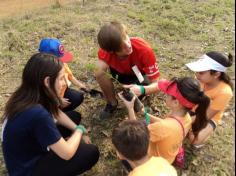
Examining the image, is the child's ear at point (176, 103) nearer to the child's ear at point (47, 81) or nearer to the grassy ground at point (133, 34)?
the grassy ground at point (133, 34)

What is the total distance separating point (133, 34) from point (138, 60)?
73.0 inches

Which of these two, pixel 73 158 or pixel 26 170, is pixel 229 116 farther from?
pixel 26 170

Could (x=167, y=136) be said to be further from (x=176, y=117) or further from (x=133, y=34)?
(x=133, y=34)

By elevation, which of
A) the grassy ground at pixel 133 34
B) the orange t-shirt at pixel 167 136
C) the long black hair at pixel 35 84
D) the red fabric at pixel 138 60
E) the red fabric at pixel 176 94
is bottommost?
the grassy ground at pixel 133 34

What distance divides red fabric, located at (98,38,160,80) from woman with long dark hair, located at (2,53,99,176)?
0.98 meters

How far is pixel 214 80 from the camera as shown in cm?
345

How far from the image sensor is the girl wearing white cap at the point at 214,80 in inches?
Result: 132

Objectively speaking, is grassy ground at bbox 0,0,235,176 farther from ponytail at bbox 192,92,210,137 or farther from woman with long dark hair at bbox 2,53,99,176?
woman with long dark hair at bbox 2,53,99,176

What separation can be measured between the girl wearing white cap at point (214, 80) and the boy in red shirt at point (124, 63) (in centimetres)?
48

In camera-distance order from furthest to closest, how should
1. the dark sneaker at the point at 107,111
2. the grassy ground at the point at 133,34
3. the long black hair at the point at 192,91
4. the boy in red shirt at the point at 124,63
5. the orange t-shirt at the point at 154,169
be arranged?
the dark sneaker at the point at 107,111 < the grassy ground at the point at 133,34 < the boy in red shirt at the point at 124,63 < the long black hair at the point at 192,91 < the orange t-shirt at the point at 154,169

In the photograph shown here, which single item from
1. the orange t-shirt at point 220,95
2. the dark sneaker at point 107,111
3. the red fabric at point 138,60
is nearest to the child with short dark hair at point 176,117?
the orange t-shirt at point 220,95

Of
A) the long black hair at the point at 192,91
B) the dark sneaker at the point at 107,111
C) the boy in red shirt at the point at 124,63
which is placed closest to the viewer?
the long black hair at the point at 192,91

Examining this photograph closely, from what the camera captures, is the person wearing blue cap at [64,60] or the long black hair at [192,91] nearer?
the long black hair at [192,91]

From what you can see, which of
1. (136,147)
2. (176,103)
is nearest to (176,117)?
(176,103)
